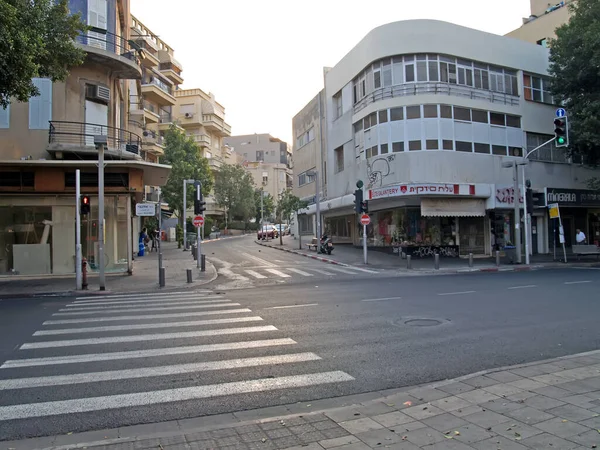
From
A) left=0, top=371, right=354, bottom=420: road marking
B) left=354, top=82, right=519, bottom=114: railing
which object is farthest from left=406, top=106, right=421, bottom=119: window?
left=0, top=371, right=354, bottom=420: road marking

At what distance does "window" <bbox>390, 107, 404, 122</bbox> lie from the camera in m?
27.8

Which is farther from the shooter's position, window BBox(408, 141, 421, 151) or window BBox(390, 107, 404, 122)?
window BBox(390, 107, 404, 122)

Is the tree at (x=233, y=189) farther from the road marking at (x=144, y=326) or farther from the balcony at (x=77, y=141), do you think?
the road marking at (x=144, y=326)

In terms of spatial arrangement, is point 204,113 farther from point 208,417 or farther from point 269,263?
point 208,417

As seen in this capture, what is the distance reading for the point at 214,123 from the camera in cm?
6481

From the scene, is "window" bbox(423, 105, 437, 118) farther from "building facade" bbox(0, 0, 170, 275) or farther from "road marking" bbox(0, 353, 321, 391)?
"road marking" bbox(0, 353, 321, 391)

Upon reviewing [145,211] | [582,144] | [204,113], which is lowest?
[145,211]

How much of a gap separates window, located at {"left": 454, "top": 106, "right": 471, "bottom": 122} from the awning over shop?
5095 millimetres

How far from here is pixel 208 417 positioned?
4.62 meters

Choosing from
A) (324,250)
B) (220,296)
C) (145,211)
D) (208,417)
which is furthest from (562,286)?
(324,250)

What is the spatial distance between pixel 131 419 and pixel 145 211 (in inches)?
575

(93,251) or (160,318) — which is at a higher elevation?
(93,251)

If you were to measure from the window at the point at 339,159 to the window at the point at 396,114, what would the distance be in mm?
8018

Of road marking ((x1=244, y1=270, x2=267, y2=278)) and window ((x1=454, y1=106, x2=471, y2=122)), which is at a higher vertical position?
window ((x1=454, y1=106, x2=471, y2=122))
